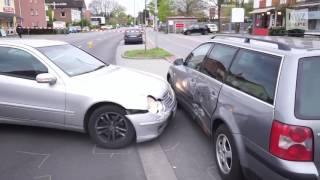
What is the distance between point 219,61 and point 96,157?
2054 millimetres

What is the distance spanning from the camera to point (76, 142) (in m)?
5.50

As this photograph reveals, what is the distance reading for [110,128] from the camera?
513 cm

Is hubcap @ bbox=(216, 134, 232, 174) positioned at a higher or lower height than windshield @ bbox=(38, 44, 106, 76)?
lower

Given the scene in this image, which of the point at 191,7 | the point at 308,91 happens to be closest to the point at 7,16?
the point at 191,7

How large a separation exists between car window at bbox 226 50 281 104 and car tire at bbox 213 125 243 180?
538mm

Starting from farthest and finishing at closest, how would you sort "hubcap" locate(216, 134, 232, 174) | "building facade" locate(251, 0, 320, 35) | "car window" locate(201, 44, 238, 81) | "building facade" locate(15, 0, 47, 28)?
"building facade" locate(15, 0, 47, 28)
"building facade" locate(251, 0, 320, 35)
"car window" locate(201, 44, 238, 81)
"hubcap" locate(216, 134, 232, 174)

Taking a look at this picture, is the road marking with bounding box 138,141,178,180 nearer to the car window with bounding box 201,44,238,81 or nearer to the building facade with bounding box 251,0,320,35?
the car window with bounding box 201,44,238,81

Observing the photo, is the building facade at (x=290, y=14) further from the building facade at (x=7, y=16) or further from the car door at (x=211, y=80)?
the building facade at (x=7, y=16)

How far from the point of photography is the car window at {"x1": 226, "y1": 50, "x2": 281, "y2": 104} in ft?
11.1

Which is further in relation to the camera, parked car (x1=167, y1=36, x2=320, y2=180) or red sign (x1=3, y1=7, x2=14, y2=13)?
red sign (x1=3, y1=7, x2=14, y2=13)

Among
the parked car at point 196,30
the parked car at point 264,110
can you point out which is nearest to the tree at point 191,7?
the parked car at point 196,30

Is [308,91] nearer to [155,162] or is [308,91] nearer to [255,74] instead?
[255,74]

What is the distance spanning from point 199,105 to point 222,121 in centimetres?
111

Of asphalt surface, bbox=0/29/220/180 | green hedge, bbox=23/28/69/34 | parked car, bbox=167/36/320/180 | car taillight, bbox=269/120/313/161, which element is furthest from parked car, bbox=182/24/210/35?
car taillight, bbox=269/120/313/161
